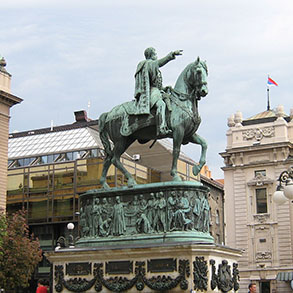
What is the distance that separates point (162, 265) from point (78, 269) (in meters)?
2.45

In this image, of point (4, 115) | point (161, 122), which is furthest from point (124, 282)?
point (4, 115)

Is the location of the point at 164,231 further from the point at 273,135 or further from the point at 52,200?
the point at 273,135

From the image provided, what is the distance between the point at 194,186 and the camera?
54.5ft

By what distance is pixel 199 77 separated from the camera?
17.2 metres

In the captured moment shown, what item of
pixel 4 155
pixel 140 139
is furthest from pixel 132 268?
pixel 4 155

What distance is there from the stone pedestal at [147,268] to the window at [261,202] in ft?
136

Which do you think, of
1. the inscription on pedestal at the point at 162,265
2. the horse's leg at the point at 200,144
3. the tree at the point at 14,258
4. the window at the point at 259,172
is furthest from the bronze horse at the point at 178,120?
the window at the point at 259,172

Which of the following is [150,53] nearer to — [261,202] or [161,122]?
[161,122]

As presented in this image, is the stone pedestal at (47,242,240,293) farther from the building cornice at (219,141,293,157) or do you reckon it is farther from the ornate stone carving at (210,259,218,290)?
the building cornice at (219,141,293,157)

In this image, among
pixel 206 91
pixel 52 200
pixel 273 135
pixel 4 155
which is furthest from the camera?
pixel 273 135

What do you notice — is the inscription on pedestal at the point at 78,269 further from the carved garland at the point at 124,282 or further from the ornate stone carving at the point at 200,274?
the ornate stone carving at the point at 200,274

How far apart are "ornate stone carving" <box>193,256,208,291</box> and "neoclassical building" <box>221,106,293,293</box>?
4100cm

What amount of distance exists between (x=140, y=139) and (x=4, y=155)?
99.4ft

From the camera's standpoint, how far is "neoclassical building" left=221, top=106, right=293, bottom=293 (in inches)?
2217
